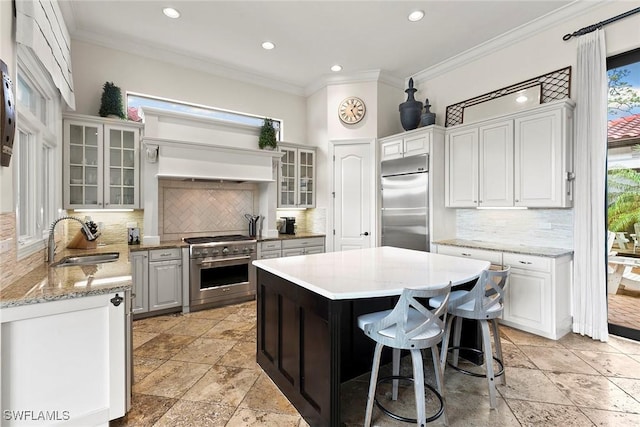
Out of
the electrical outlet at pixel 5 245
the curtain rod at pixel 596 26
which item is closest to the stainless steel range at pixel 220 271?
the electrical outlet at pixel 5 245

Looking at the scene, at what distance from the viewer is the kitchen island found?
5.63 ft

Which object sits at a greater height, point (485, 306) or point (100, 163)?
point (100, 163)

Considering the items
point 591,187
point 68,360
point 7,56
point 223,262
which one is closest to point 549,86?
point 591,187

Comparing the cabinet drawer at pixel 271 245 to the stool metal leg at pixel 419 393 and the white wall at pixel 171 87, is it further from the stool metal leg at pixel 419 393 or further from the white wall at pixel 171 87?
the stool metal leg at pixel 419 393

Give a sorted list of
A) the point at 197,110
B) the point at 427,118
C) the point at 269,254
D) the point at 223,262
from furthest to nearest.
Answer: the point at 197,110, the point at 269,254, the point at 427,118, the point at 223,262

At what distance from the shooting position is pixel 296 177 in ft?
16.9

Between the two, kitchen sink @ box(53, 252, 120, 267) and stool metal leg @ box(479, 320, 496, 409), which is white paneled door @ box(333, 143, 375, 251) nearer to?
stool metal leg @ box(479, 320, 496, 409)

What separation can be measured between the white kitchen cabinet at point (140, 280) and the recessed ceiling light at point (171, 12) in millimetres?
2690

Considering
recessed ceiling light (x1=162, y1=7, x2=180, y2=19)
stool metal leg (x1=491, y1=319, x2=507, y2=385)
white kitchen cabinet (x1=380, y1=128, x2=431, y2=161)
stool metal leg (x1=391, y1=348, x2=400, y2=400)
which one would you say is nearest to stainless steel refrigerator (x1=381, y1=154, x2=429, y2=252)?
white kitchen cabinet (x1=380, y1=128, x2=431, y2=161)

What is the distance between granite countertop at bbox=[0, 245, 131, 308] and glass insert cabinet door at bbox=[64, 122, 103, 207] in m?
1.41

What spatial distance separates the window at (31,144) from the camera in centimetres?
225

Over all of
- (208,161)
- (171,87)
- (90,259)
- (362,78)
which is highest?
(362,78)

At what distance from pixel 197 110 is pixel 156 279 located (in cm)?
253

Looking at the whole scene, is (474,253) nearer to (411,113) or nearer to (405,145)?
(405,145)
